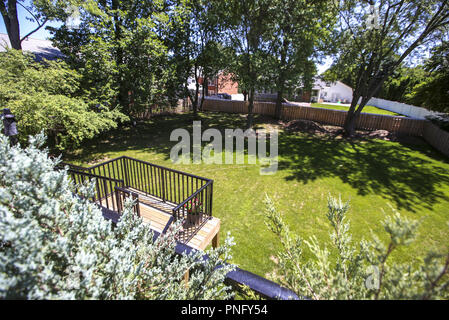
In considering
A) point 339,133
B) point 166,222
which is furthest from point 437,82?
point 166,222

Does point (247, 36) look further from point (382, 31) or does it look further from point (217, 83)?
point (217, 83)

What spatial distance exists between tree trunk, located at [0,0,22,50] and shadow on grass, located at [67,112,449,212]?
22.9 ft

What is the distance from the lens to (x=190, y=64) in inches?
511

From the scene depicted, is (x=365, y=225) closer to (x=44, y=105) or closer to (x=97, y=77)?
(x=44, y=105)

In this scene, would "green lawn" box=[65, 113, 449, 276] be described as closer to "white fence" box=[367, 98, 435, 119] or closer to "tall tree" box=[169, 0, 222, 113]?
"tall tree" box=[169, 0, 222, 113]

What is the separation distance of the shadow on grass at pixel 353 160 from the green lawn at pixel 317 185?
3 centimetres

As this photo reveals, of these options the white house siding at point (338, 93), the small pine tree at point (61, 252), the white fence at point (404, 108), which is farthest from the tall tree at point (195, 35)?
the white house siding at point (338, 93)

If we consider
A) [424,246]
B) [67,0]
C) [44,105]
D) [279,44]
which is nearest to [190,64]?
[279,44]

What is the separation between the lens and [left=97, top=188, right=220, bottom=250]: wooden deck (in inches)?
152

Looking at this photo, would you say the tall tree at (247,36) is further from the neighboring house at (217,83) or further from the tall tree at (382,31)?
the tall tree at (382,31)

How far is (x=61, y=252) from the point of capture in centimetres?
124

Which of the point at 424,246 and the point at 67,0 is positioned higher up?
the point at 67,0

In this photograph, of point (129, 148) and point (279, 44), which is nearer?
point (129, 148)

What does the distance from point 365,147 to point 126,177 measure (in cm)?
1184
